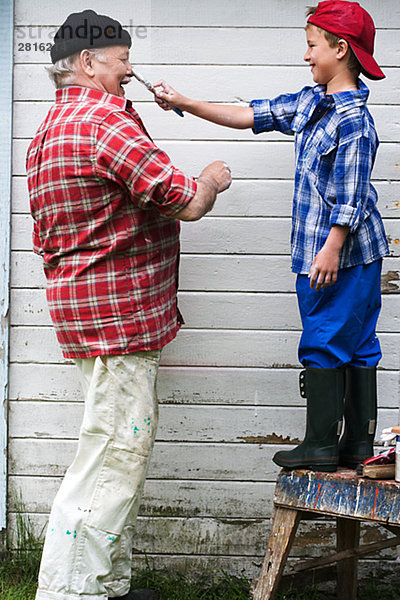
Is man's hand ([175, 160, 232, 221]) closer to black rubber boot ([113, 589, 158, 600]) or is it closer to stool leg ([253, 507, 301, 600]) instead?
stool leg ([253, 507, 301, 600])

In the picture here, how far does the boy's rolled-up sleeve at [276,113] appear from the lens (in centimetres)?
251

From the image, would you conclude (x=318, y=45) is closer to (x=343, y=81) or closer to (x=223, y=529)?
(x=343, y=81)

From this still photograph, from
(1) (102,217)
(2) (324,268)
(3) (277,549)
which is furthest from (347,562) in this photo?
(1) (102,217)

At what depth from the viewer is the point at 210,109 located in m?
2.64

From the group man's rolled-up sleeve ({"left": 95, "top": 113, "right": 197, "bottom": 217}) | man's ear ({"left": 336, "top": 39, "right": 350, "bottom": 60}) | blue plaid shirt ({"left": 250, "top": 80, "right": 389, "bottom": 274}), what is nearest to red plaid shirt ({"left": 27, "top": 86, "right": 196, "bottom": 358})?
man's rolled-up sleeve ({"left": 95, "top": 113, "right": 197, "bottom": 217})

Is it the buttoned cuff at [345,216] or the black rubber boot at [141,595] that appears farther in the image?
the black rubber boot at [141,595]

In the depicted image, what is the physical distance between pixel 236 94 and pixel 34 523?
6.74ft

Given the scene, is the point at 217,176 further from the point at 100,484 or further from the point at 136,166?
the point at 100,484

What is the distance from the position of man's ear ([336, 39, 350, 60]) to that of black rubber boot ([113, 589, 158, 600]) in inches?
82.6

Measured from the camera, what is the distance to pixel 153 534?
3.05 meters

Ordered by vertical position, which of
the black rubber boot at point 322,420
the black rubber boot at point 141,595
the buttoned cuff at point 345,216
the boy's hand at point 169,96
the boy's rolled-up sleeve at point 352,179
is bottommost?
the black rubber boot at point 141,595

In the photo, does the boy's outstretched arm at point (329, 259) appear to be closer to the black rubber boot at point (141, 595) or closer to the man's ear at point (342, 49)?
the man's ear at point (342, 49)

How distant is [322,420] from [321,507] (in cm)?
28

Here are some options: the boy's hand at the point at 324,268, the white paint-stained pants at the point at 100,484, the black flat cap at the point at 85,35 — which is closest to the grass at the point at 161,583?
the white paint-stained pants at the point at 100,484
